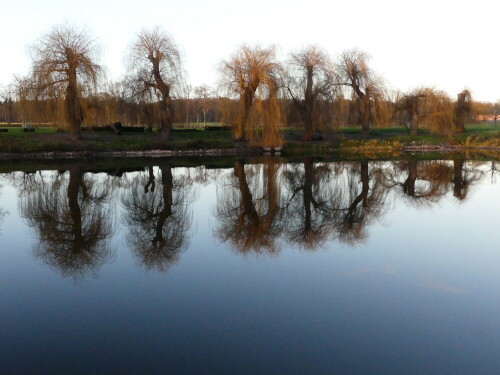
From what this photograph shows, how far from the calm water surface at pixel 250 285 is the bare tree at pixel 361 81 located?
23.4 meters

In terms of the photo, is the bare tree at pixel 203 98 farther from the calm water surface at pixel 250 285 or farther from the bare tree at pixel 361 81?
the calm water surface at pixel 250 285

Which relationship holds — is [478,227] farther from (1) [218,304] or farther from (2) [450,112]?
(2) [450,112]

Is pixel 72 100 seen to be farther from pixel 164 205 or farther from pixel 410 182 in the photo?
pixel 410 182

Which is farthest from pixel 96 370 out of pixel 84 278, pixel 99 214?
pixel 99 214

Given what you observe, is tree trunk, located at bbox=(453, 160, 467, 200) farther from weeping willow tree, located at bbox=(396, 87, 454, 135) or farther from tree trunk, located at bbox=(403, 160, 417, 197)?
weeping willow tree, located at bbox=(396, 87, 454, 135)

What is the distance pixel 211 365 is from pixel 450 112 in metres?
36.5

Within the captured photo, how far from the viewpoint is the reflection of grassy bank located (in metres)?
29.4

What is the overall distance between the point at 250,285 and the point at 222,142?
2663 cm

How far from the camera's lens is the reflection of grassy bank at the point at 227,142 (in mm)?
29422

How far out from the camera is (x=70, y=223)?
10133mm

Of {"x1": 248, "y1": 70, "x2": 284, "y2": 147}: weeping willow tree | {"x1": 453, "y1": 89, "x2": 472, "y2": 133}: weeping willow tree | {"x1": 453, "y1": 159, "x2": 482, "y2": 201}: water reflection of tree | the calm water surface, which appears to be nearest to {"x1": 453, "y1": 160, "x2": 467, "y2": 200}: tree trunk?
{"x1": 453, "y1": 159, "x2": 482, "y2": 201}: water reflection of tree

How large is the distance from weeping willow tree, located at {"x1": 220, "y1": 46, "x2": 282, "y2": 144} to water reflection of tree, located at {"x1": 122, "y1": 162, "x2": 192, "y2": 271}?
1261 centimetres

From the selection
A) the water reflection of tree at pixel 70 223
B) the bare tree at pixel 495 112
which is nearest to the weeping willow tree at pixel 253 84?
the water reflection of tree at pixel 70 223

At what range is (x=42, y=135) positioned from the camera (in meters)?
31.5
